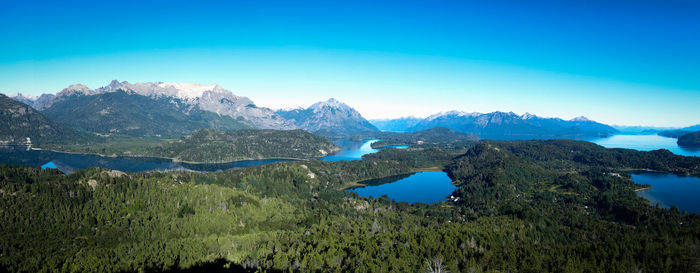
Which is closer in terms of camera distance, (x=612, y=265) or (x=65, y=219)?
(x=612, y=265)

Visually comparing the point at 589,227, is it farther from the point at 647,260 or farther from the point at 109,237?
the point at 109,237

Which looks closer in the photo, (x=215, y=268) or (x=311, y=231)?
(x=215, y=268)

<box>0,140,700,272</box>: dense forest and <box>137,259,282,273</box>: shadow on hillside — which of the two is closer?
<box>137,259,282,273</box>: shadow on hillside

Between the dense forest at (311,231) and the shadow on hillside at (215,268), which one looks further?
the dense forest at (311,231)

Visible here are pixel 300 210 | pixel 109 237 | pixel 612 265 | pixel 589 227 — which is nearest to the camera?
pixel 612 265

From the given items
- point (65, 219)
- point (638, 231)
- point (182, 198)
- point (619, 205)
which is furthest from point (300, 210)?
point (619, 205)

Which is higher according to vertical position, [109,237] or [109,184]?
[109,184]

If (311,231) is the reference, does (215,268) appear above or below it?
above

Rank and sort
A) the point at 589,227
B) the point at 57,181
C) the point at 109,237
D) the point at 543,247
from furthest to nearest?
the point at 57,181, the point at 589,227, the point at 109,237, the point at 543,247
